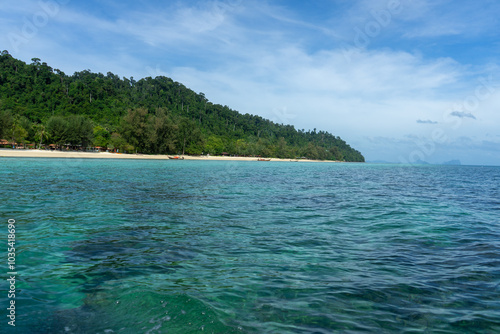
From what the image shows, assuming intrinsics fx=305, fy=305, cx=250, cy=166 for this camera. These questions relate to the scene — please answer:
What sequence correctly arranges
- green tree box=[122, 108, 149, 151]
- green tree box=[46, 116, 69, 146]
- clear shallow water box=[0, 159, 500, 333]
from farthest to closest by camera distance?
1. green tree box=[122, 108, 149, 151]
2. green tree box=[46, 116, 69, 146]
3. clear shallow water box=[0, 159, 500, 333]

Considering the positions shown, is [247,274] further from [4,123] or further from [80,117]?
[80,117]

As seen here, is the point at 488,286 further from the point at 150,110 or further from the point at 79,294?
the point at 150,110

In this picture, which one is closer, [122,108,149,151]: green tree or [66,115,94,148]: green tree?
[66,115,94,148]: green tree

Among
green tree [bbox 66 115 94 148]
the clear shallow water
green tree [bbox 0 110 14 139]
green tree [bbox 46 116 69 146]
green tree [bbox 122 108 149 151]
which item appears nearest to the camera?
the clear shallow water

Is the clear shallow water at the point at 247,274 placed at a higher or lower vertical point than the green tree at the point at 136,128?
lower

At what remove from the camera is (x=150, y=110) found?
191 meters

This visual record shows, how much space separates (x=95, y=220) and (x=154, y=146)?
440ft

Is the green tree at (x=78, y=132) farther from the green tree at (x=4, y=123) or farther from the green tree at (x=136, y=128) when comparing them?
the green tree at (x=4, y=123)

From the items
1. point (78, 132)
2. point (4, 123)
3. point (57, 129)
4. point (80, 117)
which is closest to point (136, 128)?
point (80, 117)

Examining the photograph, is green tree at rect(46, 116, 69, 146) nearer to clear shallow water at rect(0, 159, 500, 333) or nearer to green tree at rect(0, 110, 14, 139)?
green tree at rect(0, 110, 14, 139)

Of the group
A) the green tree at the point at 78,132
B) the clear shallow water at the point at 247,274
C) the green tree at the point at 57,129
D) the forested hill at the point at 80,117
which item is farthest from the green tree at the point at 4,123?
the clear shallow water at the point at 247,274

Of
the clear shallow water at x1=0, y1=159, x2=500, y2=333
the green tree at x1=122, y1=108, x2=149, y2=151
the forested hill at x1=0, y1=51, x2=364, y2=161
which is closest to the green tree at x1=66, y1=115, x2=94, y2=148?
the forested hill at x1=0, y1=51, x2=364, y2=161

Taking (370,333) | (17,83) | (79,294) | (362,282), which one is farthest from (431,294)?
(17,83)

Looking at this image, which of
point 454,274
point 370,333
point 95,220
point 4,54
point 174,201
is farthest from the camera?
point 4,54
